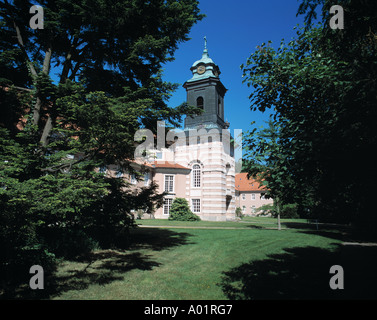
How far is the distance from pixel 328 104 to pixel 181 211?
24.6 m

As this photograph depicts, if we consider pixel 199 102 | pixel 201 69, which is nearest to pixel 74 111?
pixel 199 102

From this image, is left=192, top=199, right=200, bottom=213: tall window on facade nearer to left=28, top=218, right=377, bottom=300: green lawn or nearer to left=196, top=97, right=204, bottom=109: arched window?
left=196, top=97, right=204, bottom=109: arched window

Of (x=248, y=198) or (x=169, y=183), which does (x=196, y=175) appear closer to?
(x=169, y=183)

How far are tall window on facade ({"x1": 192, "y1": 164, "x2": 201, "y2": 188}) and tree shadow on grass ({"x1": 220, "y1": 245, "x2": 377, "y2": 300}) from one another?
2174 cm

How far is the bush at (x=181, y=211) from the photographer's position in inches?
1080

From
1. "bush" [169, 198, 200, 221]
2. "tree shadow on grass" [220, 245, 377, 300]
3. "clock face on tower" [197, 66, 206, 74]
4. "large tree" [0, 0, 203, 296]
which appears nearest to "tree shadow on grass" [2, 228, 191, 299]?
"large tree" [0, 0, 203, 296]

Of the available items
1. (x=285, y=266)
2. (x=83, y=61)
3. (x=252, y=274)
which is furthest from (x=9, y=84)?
(x=285, y=266)

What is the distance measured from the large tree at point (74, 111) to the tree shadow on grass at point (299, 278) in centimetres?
466

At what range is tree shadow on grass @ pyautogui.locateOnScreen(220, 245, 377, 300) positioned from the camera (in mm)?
4992

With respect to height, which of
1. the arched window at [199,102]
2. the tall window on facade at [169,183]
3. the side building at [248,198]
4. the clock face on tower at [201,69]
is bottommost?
the side building at [248,198]

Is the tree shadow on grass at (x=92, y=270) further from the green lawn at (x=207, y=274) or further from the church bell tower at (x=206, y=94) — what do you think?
the church bell tower at (x=206, y=94)

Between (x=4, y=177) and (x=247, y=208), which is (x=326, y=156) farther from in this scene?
(x=247, y=208)

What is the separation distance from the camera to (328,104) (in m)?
4.91

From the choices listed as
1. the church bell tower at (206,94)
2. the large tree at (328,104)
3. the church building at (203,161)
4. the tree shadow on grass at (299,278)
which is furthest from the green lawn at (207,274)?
the church bell tower at (206,94)
